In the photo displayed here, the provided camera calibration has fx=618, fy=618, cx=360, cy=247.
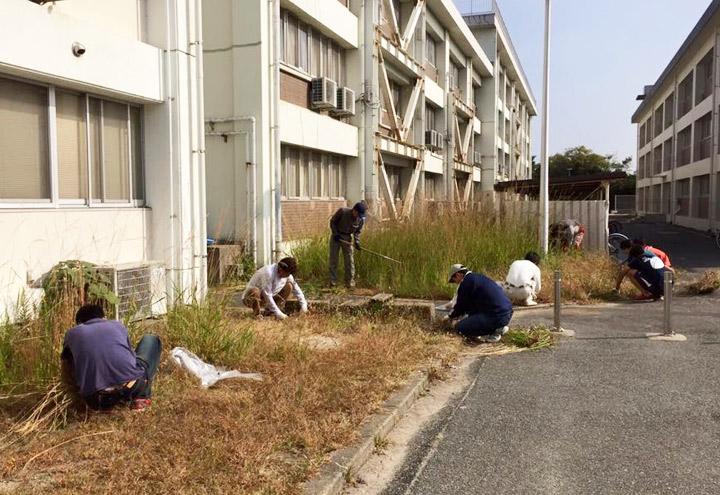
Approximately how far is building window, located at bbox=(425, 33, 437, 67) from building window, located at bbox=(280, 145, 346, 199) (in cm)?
1015

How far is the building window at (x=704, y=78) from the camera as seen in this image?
30047 mm

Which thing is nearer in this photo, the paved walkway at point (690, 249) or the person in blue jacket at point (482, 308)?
the person in blue jacket at point (482, 308)

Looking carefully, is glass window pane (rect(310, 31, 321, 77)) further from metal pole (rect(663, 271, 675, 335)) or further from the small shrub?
metal pole (rect(663, 271, 675, 335))

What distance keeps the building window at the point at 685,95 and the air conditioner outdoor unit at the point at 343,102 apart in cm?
2617

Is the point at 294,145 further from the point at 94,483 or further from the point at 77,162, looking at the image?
the point at 94,483

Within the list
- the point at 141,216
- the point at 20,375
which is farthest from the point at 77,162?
the point at 20,375

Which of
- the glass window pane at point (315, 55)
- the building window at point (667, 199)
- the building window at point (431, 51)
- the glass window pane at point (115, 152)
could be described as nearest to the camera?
the glass window pane at point (115, 152)

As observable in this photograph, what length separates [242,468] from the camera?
3.79m

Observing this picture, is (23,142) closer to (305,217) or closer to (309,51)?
(305,217)

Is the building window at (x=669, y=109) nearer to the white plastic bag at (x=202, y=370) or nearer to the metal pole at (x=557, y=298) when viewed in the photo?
the metal pole at (x=557, y=298)

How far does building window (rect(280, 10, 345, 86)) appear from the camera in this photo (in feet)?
46.4

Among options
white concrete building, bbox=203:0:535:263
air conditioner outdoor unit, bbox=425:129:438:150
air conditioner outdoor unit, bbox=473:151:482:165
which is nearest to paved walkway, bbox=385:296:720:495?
white concrete building, bbox=203:0:535:263

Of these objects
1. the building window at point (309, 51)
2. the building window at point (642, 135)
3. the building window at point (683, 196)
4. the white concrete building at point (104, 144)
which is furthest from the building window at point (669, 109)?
the white concrete building at point (104, 144)

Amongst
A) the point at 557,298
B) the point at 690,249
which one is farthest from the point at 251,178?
the point at 690,249
